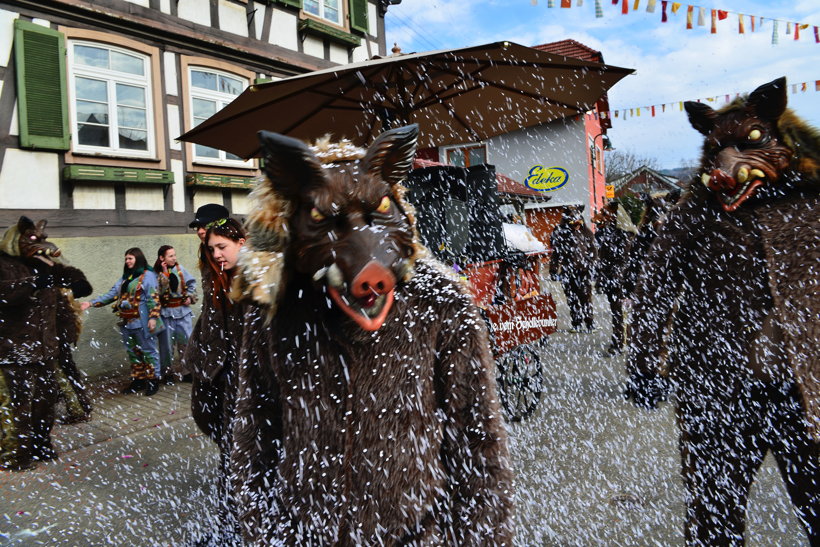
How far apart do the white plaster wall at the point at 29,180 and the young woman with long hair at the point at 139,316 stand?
1633 millimetres

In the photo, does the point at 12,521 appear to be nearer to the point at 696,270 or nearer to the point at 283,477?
the point at 283,477

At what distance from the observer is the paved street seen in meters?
3.34

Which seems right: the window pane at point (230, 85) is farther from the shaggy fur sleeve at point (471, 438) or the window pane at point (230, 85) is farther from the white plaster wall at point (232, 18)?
the shaggy fur sleeve at point (471, 438)

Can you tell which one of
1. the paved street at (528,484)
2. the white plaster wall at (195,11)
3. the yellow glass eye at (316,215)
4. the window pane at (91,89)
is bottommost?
the paved street at (528,484)

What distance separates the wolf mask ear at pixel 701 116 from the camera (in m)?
2.59

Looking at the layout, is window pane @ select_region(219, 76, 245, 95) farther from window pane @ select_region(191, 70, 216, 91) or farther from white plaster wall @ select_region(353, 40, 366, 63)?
white plaster wall @ select_region(353, 40, 366, 63)

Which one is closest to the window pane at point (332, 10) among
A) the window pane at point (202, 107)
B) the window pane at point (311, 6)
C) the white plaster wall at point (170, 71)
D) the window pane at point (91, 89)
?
the window pane at point (311, 6)

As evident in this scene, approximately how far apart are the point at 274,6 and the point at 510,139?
624 inches

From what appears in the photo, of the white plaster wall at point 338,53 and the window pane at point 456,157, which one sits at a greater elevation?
the white plaster wall at point 338,53

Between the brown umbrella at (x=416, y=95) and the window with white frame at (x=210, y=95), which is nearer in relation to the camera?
the brown umbrella at (x=416, y=95)

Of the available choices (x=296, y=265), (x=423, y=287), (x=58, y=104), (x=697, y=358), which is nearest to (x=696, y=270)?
(x=697, y=358)

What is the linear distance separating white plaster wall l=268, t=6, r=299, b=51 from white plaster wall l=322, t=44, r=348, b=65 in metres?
0.92

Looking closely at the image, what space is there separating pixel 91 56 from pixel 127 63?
498mm

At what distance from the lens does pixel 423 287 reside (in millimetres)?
1639
